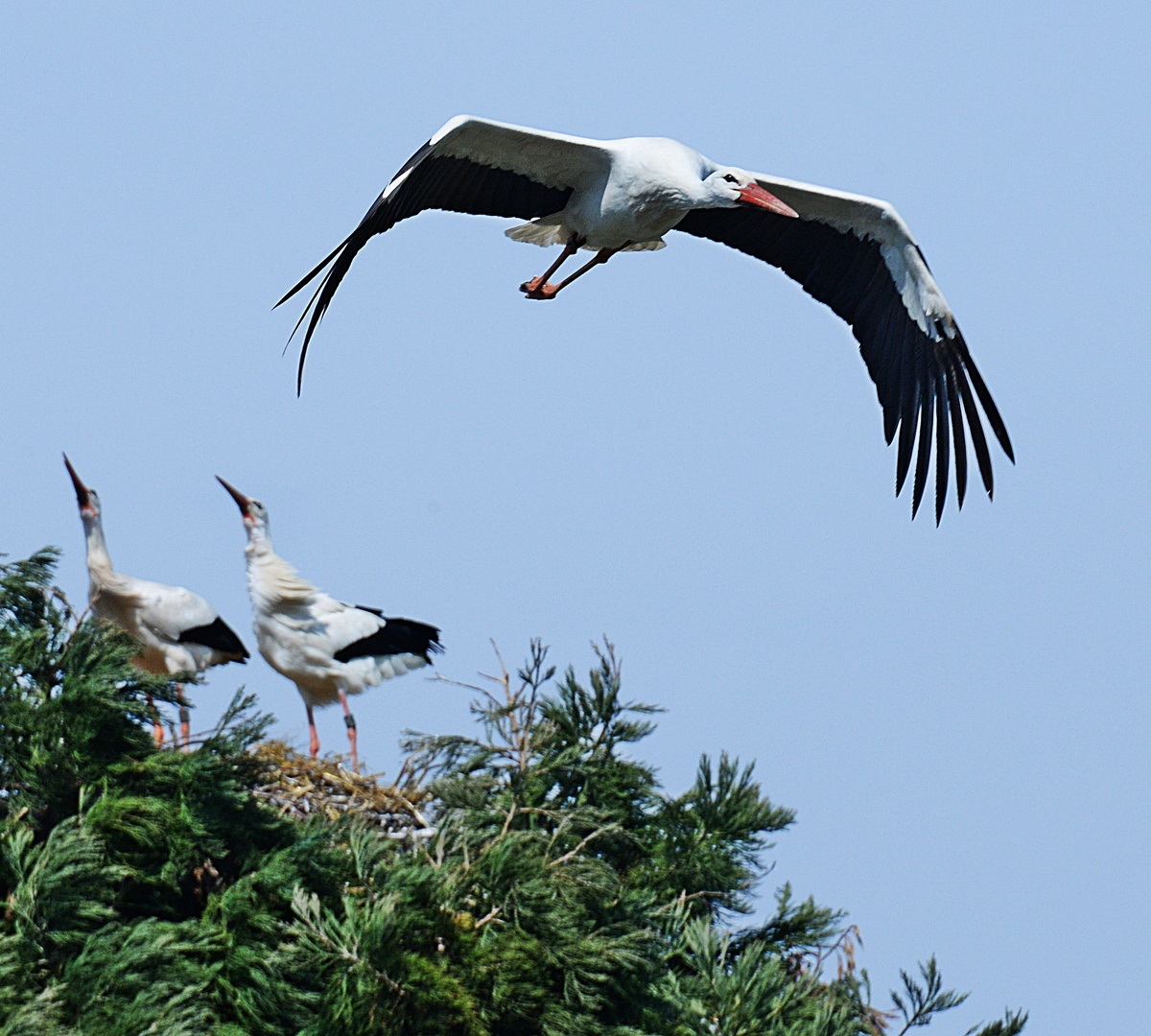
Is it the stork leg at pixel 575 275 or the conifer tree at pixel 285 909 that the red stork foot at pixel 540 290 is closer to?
the stork leg at pixel 575 275

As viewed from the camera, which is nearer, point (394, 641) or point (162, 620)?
point (162, 620)

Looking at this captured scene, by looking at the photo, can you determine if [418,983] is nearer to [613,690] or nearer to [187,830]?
[187,830]

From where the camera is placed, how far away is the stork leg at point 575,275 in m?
7.36

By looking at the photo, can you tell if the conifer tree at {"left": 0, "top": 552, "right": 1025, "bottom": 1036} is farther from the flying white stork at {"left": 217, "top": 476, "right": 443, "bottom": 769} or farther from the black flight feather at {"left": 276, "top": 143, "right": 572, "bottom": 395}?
the flying white stork at {"left": 217, "top": 476, "right": 443, "bottom": 769}

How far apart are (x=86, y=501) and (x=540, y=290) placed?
3605 millimetres

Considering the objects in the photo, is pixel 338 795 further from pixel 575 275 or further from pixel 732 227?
pixel 732 227

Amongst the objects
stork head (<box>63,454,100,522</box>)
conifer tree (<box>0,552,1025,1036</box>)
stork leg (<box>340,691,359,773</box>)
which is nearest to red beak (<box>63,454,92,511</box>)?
stork head (<box>63,454,100,522</box>)

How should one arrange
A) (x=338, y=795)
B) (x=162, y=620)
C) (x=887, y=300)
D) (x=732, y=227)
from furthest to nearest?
(x=162, y=620)
(x=732, y=227)
(x=887, y=300)
(x=338, y=795)

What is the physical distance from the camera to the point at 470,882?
522cm

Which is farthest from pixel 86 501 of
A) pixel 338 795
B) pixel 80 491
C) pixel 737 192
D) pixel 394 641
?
pixel 737 192

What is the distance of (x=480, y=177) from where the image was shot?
23.5ft

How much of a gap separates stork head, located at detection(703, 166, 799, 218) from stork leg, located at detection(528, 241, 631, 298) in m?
0.56

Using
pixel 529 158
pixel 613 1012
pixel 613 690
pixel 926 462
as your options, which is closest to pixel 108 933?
pixel 613 1012

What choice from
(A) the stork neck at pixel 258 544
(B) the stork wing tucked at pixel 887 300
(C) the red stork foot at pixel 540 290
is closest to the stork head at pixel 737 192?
(B) the stork wing tucked at pixel 887 300
